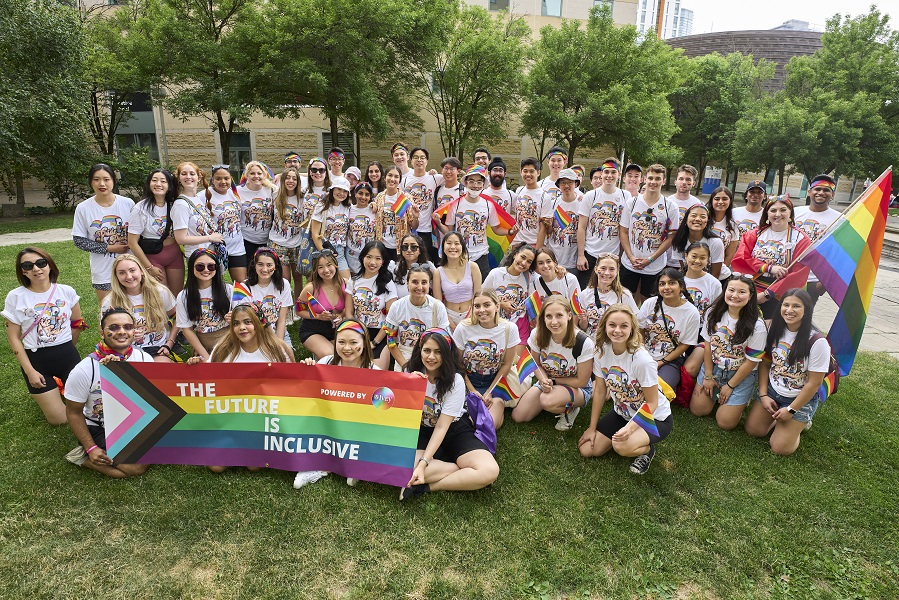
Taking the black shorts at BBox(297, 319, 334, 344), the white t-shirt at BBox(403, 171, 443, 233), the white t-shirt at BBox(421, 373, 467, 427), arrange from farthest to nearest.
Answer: the white t-shirt at BBox(403, 171, 443, 233) → the black shorts at BBox(297, 319, 334, 344) → the white t-shirt at BBox(421, 373, 467, 427)

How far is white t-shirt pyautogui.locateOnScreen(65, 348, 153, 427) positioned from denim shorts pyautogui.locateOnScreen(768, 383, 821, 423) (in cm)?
529

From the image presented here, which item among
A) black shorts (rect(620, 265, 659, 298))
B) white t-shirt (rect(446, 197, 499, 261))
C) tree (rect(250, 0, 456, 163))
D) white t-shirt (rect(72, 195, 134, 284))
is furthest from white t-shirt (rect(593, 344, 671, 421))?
tree (rect(250, 0, 456, 163))

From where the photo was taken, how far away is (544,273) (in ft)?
17.5

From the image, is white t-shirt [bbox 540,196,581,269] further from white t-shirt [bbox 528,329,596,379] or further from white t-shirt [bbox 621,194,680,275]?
white t-shirt [bbox 528,329,596,379]

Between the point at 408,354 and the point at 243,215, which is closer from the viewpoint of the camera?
the point at 408,354

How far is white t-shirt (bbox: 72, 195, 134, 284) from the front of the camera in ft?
17.0

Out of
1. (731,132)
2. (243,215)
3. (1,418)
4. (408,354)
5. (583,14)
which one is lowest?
(1,418)

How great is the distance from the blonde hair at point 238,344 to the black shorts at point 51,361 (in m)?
1.49

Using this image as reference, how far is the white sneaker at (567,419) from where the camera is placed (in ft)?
15.6

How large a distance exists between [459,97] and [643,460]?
19889mm

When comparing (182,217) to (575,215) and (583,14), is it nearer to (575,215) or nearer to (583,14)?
(575,215)

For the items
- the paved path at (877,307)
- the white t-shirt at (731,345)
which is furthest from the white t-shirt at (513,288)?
the paved path at (877,307)

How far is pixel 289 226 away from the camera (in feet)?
21.5

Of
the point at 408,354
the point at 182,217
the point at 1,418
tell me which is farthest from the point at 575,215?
the point at 1,418
